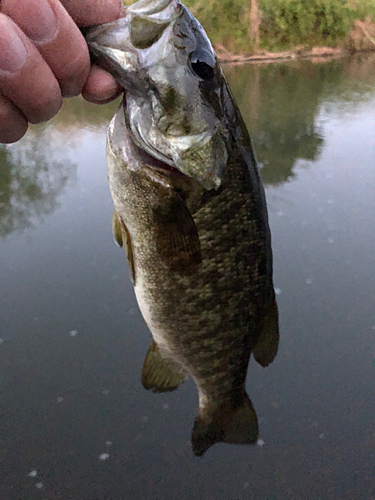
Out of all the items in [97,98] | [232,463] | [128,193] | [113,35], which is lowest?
[232,463]

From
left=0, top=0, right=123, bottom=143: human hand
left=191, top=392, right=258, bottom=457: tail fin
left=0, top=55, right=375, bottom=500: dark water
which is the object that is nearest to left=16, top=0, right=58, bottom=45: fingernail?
left=0, top=0, right=123, bottom=143: human hand

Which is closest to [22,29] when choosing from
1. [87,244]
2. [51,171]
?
[87,244]

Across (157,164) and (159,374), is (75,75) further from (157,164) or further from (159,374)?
(159,374)

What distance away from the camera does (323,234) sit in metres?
3.95

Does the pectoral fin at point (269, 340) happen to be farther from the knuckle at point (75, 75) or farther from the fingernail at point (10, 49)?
the fingernail at point (10, 49)

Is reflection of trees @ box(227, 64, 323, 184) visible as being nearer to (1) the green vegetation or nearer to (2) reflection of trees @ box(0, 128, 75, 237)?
(2) reflection of trees @ box(0, 128, 75, 237)

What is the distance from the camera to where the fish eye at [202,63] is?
979 mm

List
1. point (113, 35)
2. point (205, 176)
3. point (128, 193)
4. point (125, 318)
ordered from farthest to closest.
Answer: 1. point (125, 318)
2. point (128, 193)
3. point (205, 176)
4. point (113, 35)

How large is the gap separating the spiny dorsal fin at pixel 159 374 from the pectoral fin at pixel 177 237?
459 mm

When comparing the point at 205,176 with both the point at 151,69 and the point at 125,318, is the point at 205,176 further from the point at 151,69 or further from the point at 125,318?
the point at 125,318

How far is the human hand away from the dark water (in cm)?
208

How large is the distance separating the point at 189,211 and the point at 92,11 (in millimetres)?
575

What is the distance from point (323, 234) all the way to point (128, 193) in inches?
127

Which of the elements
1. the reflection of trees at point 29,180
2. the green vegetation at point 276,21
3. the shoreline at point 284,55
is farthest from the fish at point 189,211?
the green vegetation at point 276,21
